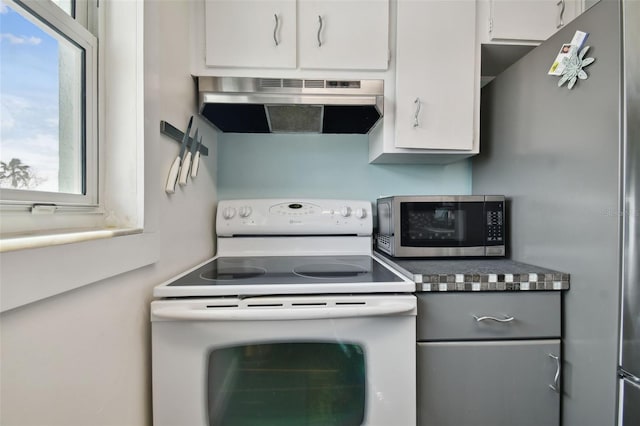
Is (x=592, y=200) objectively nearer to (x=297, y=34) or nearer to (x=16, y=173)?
(x=297, y=34)

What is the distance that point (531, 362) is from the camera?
0.88 metres

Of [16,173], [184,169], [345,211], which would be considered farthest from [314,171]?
[16,173]

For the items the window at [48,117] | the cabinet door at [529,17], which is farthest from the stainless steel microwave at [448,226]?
the window at [48,117]

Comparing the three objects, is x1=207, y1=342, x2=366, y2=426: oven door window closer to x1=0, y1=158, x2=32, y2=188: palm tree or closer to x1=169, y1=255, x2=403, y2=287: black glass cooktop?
x1=169, y1=255, x2=403, y2=287: black glass cooktop

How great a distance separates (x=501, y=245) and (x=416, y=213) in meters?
0.38

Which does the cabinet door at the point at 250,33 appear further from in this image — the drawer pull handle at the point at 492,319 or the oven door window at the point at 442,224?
the drawer pull handle at the point at 492,319

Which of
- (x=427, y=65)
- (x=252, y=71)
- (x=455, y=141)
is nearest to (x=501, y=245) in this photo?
(x=455, y=141)

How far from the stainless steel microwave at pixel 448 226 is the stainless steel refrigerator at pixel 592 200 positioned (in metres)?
0.11

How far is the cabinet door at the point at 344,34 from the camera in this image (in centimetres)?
112

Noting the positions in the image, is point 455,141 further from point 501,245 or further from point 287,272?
point 287,272

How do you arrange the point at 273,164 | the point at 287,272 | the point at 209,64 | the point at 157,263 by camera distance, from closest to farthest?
the point at 157,263, the point at 287,272, the point at 209,64, the point at 273,164

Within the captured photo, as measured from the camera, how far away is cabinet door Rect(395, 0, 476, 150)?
1139 millimetres

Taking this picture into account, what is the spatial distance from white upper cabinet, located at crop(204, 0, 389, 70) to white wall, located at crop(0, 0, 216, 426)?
5.4 inches

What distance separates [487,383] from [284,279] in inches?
29.1
